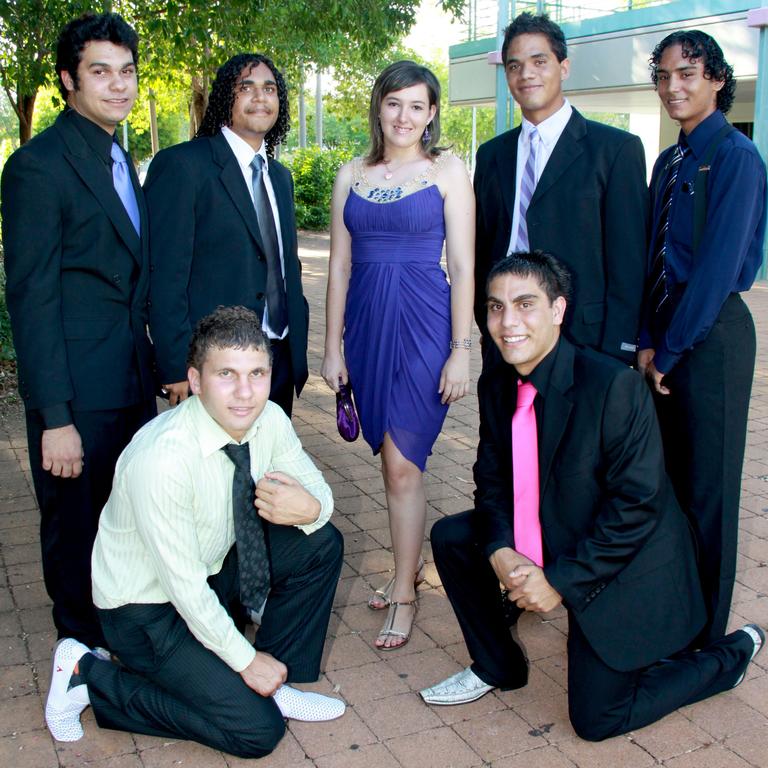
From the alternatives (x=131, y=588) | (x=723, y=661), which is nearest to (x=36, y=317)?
(x=131, y=588)

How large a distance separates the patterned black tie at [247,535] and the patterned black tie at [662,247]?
1575 millimetres

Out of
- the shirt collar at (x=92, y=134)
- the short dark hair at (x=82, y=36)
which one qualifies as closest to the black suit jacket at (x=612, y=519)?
the shirt collar at (x=92, y=134)

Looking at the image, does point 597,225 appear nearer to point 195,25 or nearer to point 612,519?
point 612,519

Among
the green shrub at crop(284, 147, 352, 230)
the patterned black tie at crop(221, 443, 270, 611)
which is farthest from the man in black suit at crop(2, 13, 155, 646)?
the green shrub at crop(284, 147, 352, 230)

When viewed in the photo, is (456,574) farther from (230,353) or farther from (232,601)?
(230,353)

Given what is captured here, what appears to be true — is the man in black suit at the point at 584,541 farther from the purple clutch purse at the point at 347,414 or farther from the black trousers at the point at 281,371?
the black trousers at the point at 281,371

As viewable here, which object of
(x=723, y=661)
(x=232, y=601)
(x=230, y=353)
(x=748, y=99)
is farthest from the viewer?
(x=748, y=99)

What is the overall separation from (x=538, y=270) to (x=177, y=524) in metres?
1.36

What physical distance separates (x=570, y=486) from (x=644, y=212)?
1.10 m

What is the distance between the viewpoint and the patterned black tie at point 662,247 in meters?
3.46

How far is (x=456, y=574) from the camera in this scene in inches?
128

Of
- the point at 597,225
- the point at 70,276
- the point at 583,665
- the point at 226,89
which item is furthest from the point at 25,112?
the point at 583,665

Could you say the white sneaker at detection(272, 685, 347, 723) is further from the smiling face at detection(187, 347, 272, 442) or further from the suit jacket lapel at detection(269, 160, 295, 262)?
the suit jacket lapel at detection(269, 160, 295, 262)

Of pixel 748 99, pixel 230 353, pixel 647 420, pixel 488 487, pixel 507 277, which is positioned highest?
pixel 748 99
